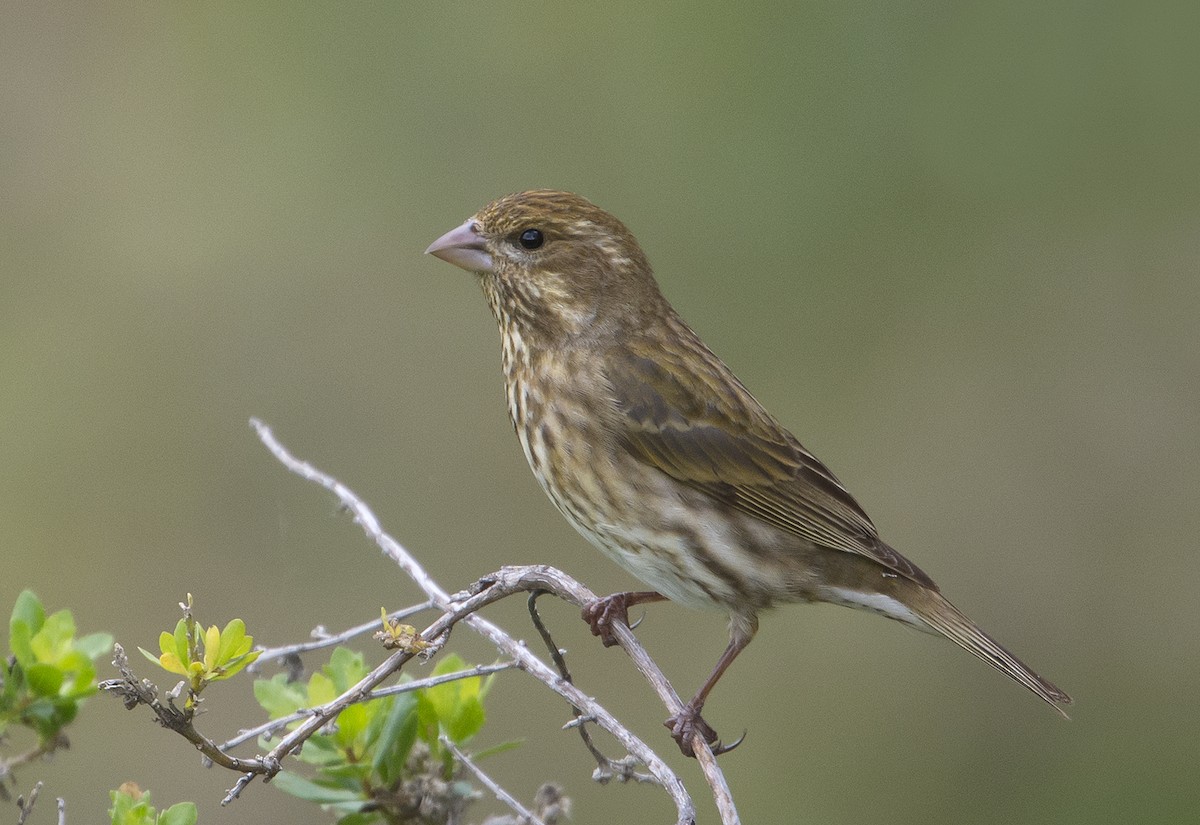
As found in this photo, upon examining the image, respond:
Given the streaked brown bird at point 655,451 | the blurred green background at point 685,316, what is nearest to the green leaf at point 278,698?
the streaked brown bird at point 655,451

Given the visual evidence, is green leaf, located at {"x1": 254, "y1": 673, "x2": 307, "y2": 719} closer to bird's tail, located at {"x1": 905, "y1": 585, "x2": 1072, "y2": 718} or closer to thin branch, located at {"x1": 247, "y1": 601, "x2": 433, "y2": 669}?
thin branch, located at {"x1": 247, "y1": 601, "x2": 433, "y2": 669}

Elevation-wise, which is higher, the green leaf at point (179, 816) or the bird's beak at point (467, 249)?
the bird's beak at point (467, 249)

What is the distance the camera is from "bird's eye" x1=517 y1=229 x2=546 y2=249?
5.09 m

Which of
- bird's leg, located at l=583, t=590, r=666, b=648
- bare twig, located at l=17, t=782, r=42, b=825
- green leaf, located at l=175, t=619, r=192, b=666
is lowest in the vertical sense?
bird's leg, located at l=583, t=590, r=666, b=648

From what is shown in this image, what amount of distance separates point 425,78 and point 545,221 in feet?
13.2

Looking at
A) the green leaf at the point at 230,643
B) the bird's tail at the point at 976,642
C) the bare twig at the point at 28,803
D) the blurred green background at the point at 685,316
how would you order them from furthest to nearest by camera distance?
1. the blurred green background at the point at 685,316
2. the bird's tail at the point at 976,642
3. the green leaf at the point at 230,643
4. the bare twig at the point at 28,803

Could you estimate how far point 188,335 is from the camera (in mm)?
8188

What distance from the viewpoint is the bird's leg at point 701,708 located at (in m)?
4.01

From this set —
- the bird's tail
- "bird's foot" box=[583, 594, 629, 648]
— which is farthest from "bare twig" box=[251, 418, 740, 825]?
the bird's tail

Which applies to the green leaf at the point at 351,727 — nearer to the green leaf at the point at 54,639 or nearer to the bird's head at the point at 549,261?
the green leaf at the point at 54,639

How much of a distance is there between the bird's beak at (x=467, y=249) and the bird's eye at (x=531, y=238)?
12 centimetres

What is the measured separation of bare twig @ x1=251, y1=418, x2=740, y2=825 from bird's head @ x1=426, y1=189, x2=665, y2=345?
1.29 meters

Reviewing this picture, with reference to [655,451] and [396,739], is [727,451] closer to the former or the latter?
[655,451]

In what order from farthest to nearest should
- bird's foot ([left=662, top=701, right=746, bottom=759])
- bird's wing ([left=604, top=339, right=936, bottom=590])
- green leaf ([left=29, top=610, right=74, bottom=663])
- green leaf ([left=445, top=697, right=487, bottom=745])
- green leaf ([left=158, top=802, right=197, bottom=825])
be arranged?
bird's wing ([left=604, top=339, right=936, bottom=590]) → bird's foot ([left=662, top=701, right=746, bottom=759]) → green leaf ([left=445, top=697, right=487, bottom=745]) → green leaf ([left=158, top=802, right=197, bottom=825]) → green leaf ([left=29, top=610, right=74, bottom=663])
